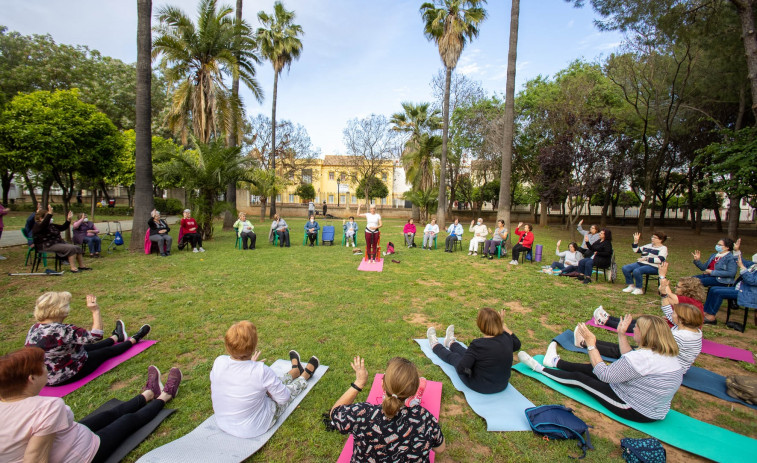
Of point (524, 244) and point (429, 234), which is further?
point (429, 234)

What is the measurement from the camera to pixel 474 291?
7.24m

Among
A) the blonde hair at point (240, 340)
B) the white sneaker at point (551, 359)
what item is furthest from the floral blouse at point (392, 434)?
Answer: the white sneaker at point (551, 359)

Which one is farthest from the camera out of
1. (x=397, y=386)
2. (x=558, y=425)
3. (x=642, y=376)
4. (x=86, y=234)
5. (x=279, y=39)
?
(x=279, y=39)

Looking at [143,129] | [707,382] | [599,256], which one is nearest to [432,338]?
[707,382]

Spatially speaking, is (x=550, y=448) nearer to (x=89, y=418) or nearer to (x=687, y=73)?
(x=89, y=418)

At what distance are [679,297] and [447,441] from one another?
13.9 feet

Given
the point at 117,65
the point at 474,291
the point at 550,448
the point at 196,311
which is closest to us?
the point at 550,448

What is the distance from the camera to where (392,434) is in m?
2.05

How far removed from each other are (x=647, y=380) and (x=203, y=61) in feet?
58.0

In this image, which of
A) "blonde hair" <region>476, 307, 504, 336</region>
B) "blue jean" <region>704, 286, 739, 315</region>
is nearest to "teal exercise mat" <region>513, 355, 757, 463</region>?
"blonde hair" <region>476, 307, 504, 336</region>

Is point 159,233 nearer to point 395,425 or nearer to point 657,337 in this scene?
point 395,425

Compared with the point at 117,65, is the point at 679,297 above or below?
below

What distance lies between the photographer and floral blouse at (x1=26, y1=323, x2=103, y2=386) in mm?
3059

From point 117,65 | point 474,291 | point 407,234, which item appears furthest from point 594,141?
point 117,65
